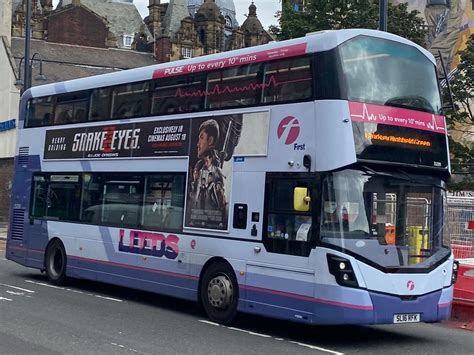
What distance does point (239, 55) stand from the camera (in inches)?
474

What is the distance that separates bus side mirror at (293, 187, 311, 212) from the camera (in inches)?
407

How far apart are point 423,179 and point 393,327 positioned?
2972 mm

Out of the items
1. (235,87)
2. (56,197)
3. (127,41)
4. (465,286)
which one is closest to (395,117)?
(235,87)

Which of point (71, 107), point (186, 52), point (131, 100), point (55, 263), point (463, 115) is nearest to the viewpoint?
point (131, 100)

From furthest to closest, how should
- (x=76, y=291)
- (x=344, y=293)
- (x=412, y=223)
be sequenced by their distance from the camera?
(x=76, y=291), (x=412, y=223), (x=344, y=293)

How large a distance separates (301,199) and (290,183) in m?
0.44

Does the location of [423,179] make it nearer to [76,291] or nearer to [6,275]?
[76,291]

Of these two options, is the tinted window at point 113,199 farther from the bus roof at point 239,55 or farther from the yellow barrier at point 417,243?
the yellow barrier at point 417,243

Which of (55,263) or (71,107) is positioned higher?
(71,107)

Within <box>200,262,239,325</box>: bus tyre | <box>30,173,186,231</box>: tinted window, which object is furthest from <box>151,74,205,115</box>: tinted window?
<box>200,262,239,325</box>: bus tyre

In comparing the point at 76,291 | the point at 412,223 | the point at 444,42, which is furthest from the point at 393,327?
the point at 444,42

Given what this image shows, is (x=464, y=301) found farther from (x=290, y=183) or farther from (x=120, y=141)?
(x=120, y=141)

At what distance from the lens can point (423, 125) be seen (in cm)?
1095

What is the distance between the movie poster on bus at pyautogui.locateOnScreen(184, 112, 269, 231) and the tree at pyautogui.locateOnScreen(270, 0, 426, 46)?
71.6ft
